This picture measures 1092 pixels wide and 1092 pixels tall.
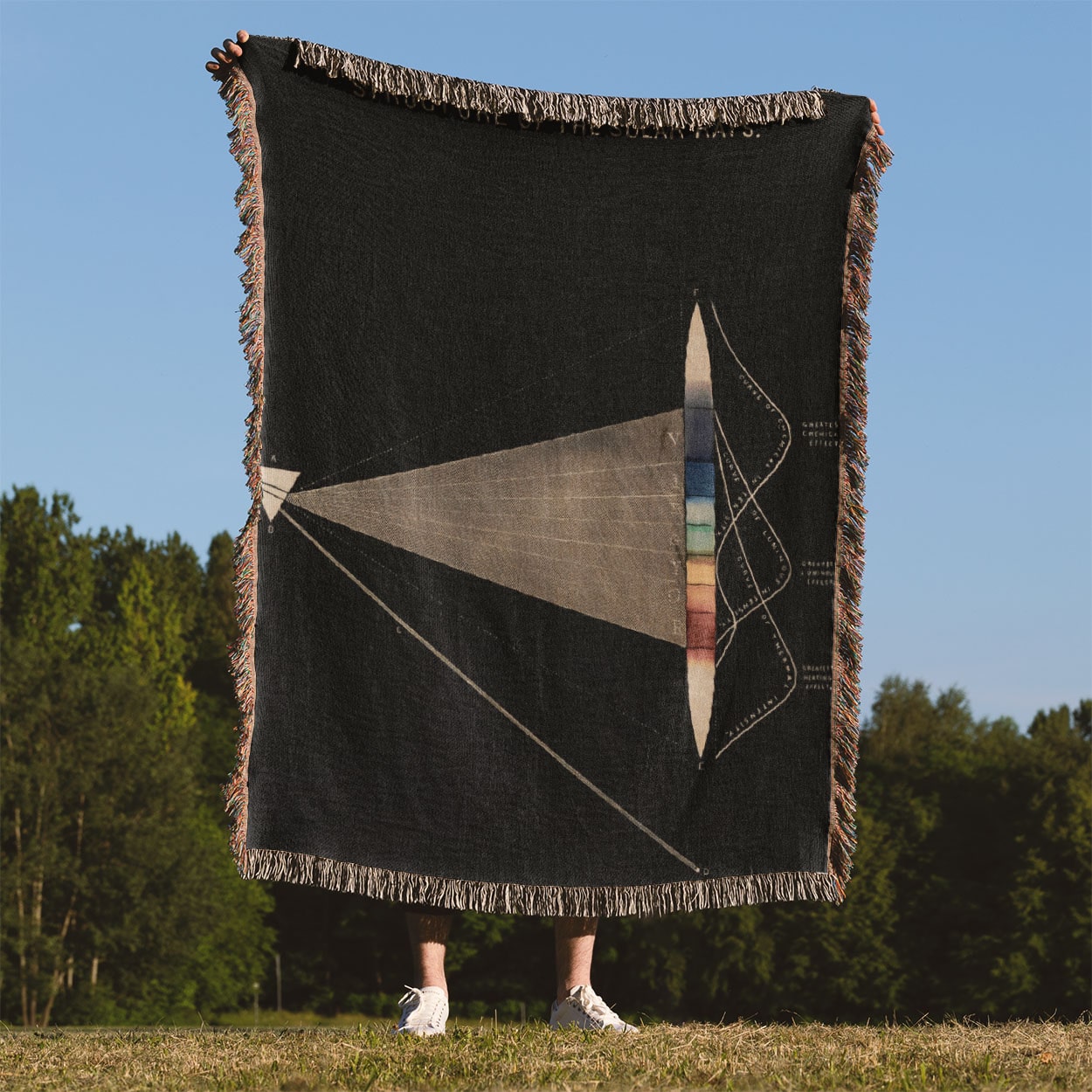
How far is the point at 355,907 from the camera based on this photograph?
31.8 m

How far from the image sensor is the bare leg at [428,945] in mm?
→ 5012

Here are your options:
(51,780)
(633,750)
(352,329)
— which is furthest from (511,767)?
(51,780)

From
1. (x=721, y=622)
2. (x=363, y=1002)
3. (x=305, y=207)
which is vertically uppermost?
(x=305, y=207)

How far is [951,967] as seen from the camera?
1190 inches

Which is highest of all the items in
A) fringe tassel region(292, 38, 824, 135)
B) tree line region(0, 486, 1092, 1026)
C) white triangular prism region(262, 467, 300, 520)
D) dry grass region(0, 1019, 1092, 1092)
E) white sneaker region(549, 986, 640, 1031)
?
fringe tassel region(292, 38, 824, 135)

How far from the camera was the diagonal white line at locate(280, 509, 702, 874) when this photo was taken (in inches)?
203

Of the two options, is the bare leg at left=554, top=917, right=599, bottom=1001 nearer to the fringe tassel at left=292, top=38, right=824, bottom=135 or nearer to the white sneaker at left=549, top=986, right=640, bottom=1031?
the white sneaker at left=549, top=986, right=640, bottom=1031

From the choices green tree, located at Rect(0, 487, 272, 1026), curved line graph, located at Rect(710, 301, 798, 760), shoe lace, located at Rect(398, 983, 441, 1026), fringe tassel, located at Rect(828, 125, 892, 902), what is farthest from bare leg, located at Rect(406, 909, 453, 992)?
green tree, located at Rect(0, 487, 272, 1026)

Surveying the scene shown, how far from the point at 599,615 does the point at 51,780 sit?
25484mm

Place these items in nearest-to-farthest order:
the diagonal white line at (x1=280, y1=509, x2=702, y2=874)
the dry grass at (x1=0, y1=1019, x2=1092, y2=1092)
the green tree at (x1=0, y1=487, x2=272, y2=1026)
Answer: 1. the dry grass at (x1=0, y1=1019, x2=1092, y2=1092)
2. the diagonal white line at (x1=280, y1=509, x2=702, y2=874)
3. the green tree at (x1=0, y1=487, x2=272, y2=1026)

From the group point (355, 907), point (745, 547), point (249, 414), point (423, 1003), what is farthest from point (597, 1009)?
point (355, 907)

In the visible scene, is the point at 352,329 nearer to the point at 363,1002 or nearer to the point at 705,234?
the point at 705,234

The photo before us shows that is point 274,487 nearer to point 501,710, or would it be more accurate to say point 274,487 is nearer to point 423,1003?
point 501,710

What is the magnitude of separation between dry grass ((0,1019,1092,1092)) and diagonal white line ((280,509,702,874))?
2.58 ft
